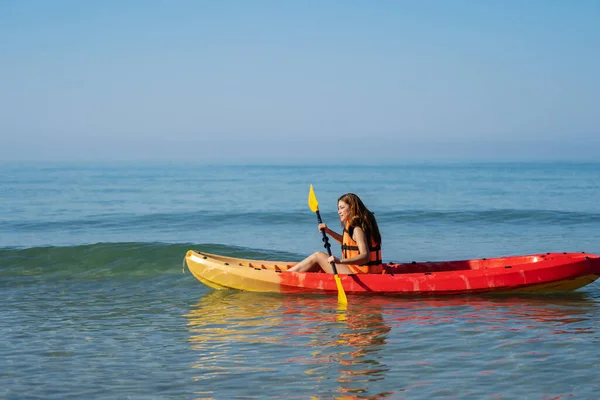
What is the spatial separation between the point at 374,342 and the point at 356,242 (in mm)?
2429

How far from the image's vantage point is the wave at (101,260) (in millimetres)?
12180

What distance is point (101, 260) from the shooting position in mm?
13383

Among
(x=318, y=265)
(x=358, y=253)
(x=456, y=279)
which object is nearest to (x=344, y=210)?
(x=358, y=253)

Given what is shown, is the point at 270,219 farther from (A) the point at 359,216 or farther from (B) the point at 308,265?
(A) the point at 359,216

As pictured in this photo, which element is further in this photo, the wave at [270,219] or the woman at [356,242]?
the wave at [270,219]

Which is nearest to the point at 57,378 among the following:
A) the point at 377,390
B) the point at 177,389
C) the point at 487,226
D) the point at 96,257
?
the point at 177,389

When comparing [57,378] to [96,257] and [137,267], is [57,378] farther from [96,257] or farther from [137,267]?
[96,257]

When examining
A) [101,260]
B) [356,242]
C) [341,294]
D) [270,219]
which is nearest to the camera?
[341,294]

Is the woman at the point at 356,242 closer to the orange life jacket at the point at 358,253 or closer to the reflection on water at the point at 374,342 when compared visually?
the orange life jacket at the point at 358,253

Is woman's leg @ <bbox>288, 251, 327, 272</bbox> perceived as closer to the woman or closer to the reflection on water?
the woman

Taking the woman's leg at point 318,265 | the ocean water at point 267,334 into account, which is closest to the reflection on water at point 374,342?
the ocean water at point 267,334

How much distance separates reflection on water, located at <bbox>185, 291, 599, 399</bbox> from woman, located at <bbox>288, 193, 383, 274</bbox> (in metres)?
0.46

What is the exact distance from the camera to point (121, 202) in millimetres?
27219

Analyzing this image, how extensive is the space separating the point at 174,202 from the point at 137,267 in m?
14.9
